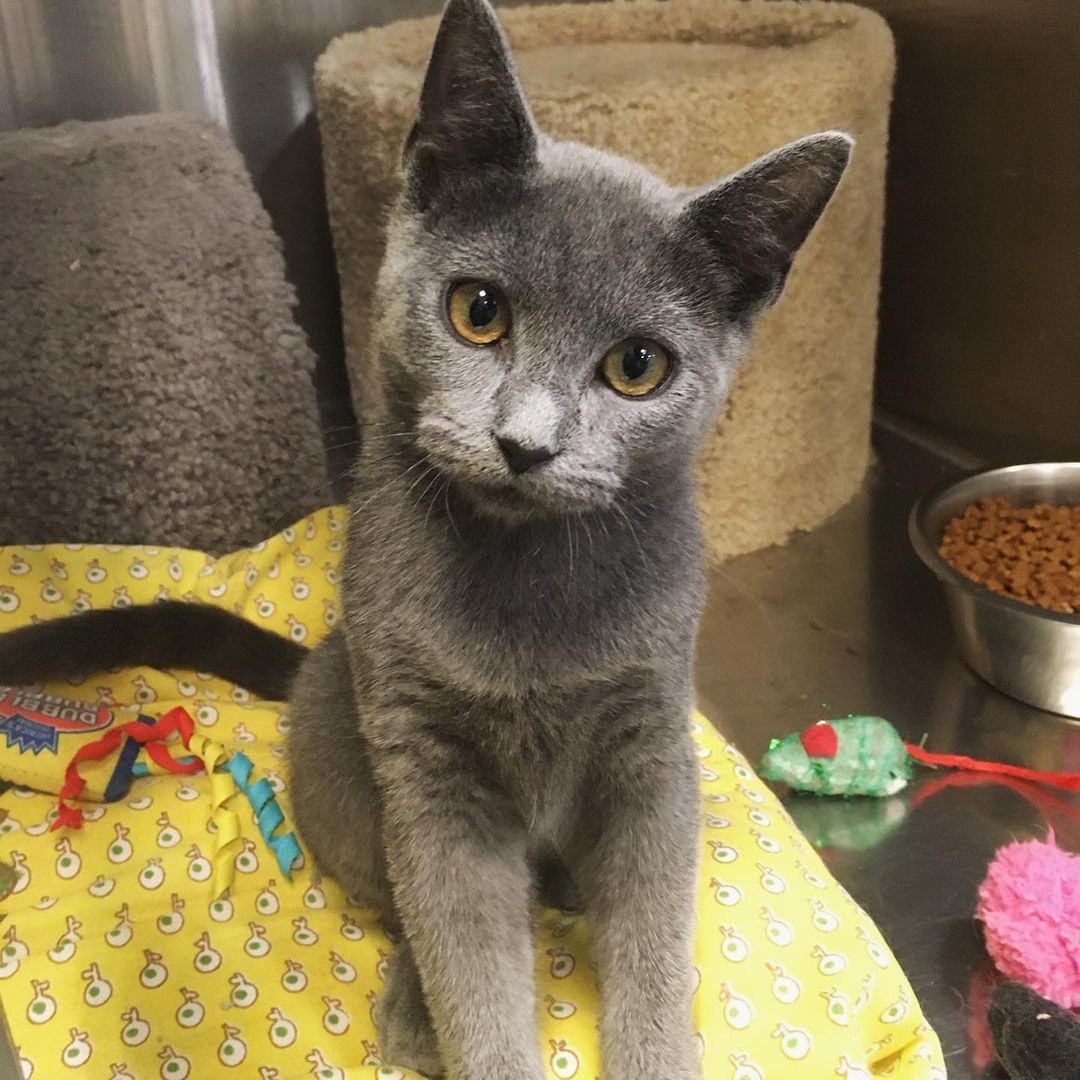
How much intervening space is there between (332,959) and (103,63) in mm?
1277

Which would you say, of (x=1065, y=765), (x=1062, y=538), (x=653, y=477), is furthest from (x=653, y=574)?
(x=1062, y=538)

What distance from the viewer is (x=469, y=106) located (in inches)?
30.9

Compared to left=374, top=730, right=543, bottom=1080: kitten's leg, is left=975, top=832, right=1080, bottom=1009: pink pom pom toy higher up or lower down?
lower down

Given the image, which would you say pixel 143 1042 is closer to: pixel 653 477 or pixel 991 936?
pixel 653 477

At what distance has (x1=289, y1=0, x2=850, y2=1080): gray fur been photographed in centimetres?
76

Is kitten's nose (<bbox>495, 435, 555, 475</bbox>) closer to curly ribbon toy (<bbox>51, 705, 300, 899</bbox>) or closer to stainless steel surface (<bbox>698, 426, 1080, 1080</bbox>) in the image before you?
curly ribbon toy (<bbox>51, 705, 300, 899</bbox>)

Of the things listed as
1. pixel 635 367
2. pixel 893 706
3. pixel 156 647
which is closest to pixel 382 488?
pixel 635 367

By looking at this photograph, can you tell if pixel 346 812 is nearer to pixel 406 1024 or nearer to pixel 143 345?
pixel 406 1024

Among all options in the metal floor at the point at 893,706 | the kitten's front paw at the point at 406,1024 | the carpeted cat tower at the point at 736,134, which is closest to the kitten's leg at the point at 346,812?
the kitten's front paw at the point at 406,1024

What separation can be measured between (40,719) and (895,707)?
3.42ft

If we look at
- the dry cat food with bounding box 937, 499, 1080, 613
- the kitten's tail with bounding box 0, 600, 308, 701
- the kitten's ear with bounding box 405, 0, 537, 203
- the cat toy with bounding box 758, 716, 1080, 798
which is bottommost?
the cat toy with bounding box 758, 716, 1080, 798

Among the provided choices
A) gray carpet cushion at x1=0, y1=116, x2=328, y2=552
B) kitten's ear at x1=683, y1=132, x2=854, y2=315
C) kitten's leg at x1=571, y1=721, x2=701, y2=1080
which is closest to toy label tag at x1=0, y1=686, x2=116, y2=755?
gray carpet cushion at x1=0, y1=116, x2=328, y2=552

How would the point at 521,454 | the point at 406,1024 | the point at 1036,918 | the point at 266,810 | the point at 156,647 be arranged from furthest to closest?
the point at 156,647
the point at 266,810
the point at 1036,918
the point at 406,1024
the point at 521,454

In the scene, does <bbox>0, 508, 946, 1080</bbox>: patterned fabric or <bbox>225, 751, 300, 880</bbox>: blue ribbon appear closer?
<bbox>0, 508, 946, 1080</bbox>: patterned fabric
